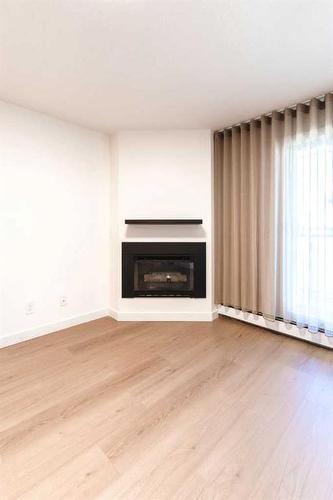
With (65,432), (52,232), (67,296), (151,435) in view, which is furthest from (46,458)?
(52,232)

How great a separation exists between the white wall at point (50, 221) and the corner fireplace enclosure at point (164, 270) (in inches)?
16.8

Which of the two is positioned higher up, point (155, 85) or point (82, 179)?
point (155, 85)

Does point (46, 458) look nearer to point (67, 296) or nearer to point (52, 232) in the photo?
point (67, 296)

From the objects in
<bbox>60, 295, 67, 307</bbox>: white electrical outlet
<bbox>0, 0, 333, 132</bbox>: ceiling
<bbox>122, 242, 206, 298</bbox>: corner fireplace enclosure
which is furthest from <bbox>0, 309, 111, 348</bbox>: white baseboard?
<bbox>0, 0, 333, 132</bbox>: ceiling

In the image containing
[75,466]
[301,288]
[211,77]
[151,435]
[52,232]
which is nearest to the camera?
[75,466]

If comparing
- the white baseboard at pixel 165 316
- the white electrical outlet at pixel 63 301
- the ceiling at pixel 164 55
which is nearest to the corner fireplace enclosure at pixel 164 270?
the white baseboard at pixel 165 316

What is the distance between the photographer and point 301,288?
8.38ft

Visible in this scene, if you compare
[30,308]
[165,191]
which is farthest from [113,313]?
[165,191]

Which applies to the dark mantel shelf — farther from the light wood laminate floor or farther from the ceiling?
the light wood laminate floor

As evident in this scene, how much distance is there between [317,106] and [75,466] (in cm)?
325

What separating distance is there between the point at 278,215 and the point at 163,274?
1.54m

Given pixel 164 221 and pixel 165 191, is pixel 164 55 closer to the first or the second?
pixel 165 191

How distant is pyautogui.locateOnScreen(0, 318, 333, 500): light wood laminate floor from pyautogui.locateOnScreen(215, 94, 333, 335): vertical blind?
1.79 feet

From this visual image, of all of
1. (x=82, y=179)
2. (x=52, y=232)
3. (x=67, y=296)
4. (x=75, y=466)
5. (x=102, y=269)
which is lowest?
(x=75, y=466)
